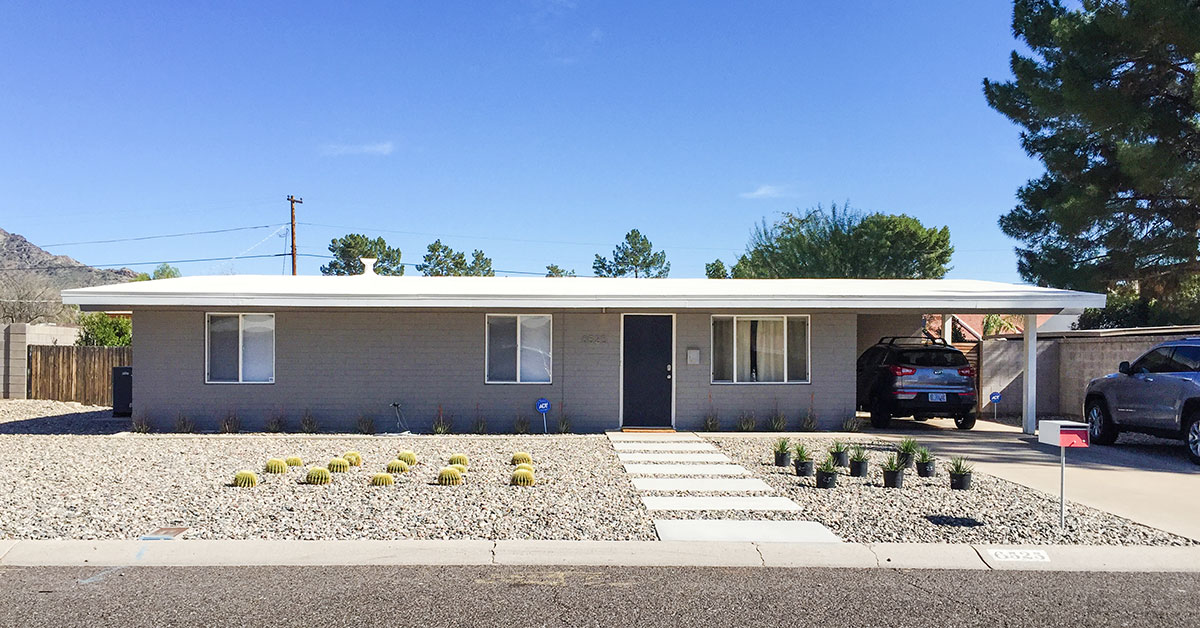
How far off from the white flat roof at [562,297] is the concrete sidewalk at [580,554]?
7744mm

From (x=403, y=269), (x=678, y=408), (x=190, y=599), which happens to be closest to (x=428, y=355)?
(x=678, y=408)

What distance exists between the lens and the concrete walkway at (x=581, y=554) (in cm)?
711

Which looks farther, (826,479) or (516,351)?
(516,351)

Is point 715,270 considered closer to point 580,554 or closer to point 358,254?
point 358,254

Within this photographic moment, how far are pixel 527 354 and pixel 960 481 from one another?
804 centimetres

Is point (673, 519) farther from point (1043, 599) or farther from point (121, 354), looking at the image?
point (121, 354)

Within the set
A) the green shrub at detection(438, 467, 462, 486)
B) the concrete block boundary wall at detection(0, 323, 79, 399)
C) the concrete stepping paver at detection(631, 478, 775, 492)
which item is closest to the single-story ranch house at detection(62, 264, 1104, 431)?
the concrete stepping paver at detection(631, 478, 775, 492)

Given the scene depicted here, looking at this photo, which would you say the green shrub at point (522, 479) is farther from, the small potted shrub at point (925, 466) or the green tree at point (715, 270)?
the green tree at point (715, 270)

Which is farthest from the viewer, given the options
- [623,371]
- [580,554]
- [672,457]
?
[623,371]

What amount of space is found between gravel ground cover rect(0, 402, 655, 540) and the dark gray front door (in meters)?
2.53

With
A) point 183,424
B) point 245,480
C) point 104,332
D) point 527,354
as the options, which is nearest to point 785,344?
point 527,354

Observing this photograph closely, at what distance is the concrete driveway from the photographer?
9289 mm

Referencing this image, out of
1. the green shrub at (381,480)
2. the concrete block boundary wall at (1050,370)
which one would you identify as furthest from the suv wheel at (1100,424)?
the green shrub at (381,480)

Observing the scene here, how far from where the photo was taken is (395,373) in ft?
52.5
